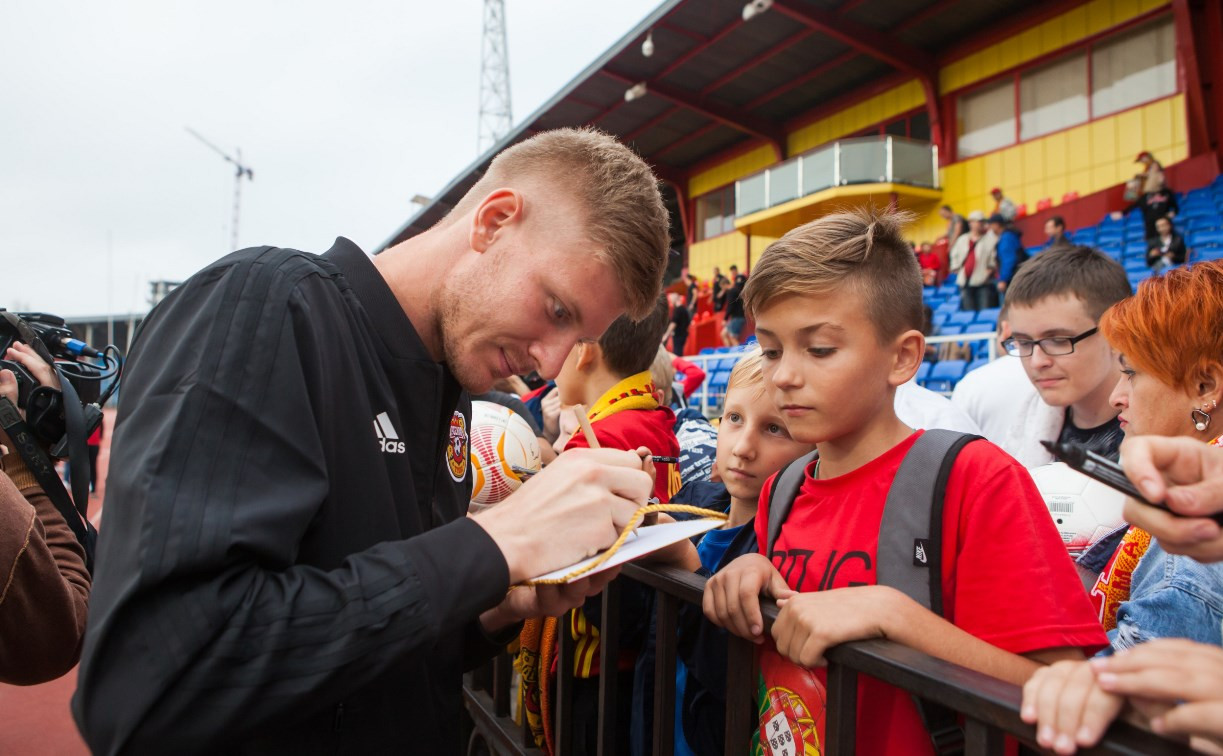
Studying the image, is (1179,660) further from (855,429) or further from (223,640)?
(223,640)

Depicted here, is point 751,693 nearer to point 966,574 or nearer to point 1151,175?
point 966,574

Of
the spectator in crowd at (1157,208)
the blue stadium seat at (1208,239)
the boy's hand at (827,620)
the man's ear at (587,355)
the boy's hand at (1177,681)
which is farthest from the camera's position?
the spectator in crowd at (1157,208)

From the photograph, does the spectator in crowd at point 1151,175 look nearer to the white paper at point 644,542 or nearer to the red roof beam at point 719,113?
the red roof beam at point 719,113

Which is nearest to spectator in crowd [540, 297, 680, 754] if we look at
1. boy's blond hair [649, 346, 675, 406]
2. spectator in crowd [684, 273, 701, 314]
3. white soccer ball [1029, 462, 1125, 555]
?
boy's blond hair [649, 346, 675, 406]

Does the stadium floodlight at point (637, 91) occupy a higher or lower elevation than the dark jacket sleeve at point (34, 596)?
higher

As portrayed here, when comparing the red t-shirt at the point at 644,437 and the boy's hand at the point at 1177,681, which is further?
the red t-shirt at the point at 644,437

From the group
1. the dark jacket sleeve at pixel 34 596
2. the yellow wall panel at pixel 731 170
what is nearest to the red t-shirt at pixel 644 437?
the dark jacket sleeve at pixel 34 596

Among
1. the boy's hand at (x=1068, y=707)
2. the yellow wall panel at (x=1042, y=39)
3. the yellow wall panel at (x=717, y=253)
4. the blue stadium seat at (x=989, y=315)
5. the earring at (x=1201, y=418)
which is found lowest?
the boy's hand at (x=1068, y=707)

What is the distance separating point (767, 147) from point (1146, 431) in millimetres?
19024

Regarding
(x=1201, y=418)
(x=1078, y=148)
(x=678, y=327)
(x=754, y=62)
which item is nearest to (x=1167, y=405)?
(x=1201, y=418)

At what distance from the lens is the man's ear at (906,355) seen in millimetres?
1625

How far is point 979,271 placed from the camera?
38.2 feet

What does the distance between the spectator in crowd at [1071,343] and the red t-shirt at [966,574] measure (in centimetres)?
151

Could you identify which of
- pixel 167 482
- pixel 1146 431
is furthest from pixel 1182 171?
pixel 167 482
